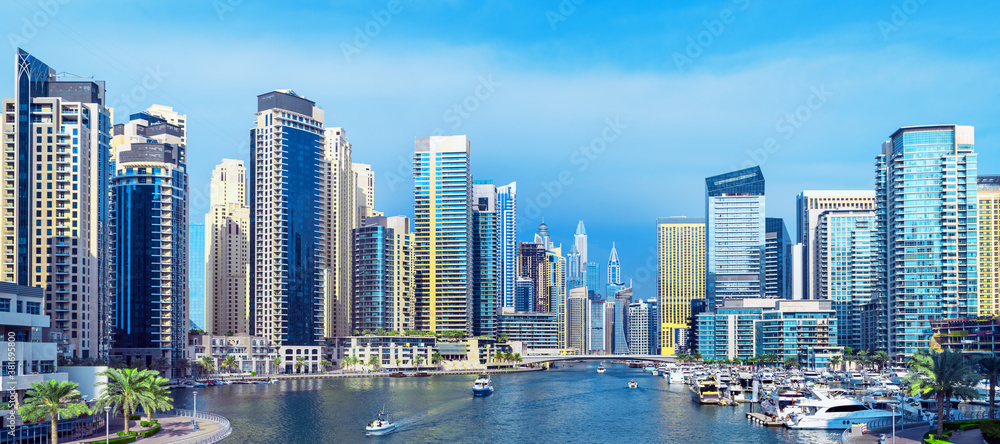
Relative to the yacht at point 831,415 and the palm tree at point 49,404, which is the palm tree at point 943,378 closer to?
the yacht at point 831,415

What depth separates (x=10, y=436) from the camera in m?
87.1

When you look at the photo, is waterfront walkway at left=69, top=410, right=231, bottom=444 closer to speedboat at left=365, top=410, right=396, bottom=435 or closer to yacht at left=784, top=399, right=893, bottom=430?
speedboat at left=365, top=410, right=396, bottom=435

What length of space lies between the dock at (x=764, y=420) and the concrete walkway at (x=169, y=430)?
77566 mm

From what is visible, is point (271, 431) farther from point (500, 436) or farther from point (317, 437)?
point (500, 436)

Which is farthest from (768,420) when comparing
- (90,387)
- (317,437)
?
(90,387)

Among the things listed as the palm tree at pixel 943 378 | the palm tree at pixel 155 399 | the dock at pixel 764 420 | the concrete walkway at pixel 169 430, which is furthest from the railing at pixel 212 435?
the palm tree at pixel 943 378

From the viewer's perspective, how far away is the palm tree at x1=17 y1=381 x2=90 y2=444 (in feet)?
285

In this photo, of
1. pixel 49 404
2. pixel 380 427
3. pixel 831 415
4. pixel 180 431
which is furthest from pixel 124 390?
pixel 831 415

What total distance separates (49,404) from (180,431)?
67.8ft

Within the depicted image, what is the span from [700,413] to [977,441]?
69.2 metres

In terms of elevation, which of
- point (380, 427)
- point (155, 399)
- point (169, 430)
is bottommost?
point (380, 427)

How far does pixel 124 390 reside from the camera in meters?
104

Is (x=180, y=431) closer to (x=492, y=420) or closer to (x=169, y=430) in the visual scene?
(x=169, y=430)

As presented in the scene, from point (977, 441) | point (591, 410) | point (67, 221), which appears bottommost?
point (591, 410)
